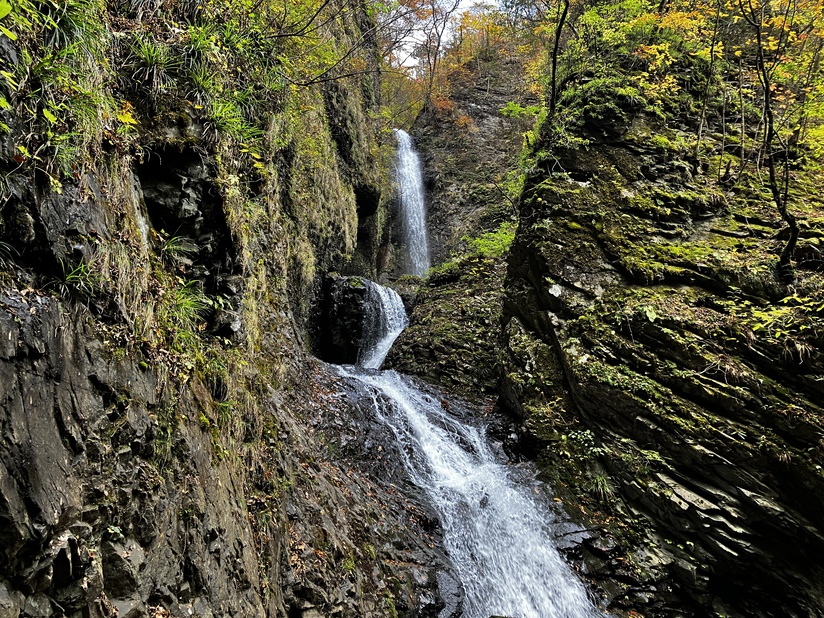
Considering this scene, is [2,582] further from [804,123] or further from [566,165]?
[804,123]

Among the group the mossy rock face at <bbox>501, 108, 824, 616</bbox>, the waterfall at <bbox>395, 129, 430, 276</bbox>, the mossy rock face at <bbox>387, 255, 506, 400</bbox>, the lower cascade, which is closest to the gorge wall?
the mossy rock face at <bbox>501, 108, 824, 616</bbox>

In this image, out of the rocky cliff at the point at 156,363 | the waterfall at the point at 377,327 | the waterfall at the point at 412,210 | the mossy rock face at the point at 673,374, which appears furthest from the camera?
the waterfall at the point at 412,210

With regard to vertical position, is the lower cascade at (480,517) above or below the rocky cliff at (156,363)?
below

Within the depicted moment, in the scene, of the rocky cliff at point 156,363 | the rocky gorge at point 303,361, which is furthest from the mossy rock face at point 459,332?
the rocky cliff at point 156,363

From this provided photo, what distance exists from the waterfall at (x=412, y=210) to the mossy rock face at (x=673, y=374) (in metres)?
13.0

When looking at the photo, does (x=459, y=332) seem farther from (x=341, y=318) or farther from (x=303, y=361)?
(x=303, y=361)

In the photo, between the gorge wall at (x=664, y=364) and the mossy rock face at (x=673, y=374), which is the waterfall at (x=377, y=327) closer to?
the gorge wall at (x=664, y=364)

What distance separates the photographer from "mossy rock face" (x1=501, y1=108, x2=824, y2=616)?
5.75 meters

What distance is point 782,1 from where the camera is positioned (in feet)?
27.5

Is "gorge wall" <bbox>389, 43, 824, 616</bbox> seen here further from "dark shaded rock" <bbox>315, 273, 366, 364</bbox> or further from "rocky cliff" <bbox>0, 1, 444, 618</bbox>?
"dark shaded rock" <bbox>315, 273, 366, 364</bbox>

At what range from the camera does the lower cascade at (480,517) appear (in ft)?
20.2

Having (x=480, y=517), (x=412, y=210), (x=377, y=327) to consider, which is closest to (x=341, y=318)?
(x=377, y=327)

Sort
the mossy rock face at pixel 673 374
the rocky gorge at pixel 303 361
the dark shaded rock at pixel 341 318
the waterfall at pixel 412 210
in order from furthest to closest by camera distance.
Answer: the waterfall at pixel 412 210, the dark shaded rock at pixel 341 318, the mossy rock face at pixel 673 374, the rocky gorge at pixel 303 361

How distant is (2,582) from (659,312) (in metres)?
8.25
